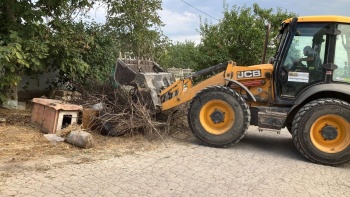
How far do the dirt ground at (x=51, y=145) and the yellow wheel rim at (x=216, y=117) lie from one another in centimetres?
79

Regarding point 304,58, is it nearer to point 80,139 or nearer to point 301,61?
point 301,61

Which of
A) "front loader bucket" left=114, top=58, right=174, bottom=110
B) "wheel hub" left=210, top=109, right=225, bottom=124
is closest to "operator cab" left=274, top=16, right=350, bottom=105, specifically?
"wheel hub" left=210, top=109, right=225, bottom=124

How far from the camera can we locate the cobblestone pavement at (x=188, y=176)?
4.05m

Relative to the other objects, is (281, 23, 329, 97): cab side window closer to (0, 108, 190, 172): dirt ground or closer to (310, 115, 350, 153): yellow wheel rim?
(310, 115, 350, 153): yellow wheel rim

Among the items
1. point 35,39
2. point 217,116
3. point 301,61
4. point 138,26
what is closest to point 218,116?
point 217,116

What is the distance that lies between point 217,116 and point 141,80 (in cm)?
177

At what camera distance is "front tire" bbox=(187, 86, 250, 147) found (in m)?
6.02

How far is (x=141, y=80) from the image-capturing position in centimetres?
697

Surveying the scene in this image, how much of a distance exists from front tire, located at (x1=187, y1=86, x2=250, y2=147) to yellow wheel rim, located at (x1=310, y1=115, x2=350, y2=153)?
43.7 inches

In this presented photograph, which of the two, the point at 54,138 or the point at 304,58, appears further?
the point at 54,138

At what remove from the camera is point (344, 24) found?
5539 mm

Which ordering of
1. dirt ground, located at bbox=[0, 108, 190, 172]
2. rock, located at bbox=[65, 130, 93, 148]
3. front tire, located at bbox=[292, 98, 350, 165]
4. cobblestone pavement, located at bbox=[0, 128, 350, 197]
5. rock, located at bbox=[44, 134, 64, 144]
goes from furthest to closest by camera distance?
rock, located at bbox=[44, 134, 64, 144] < rock, located at bbox=[65, 130, 93, 148] < front tire, located at bbox=[292, 98, 350, 165] < dirt ground, located at bbox=[0, 108, 190, 172] < cobblestone pavement, located at bbox=[0, 128, 350, 197]

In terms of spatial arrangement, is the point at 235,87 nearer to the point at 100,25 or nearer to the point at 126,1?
the point at 126,1

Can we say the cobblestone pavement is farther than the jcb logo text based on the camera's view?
No
